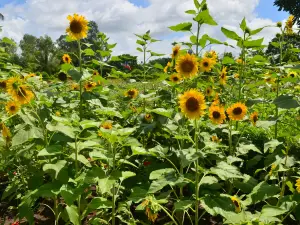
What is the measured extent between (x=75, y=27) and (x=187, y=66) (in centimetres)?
97

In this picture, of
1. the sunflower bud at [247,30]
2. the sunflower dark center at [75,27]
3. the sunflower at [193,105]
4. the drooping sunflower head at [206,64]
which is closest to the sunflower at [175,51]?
the drooping sunflower head at [206,64]

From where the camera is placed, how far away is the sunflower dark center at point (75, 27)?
2.82m

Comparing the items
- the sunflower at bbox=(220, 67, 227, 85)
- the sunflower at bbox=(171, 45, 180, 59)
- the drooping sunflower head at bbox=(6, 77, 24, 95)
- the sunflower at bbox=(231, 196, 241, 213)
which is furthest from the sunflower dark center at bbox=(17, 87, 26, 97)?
the sunflower at bbox=(220, 67, 227, 85)

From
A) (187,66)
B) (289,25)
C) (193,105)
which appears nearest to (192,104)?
(193,105)

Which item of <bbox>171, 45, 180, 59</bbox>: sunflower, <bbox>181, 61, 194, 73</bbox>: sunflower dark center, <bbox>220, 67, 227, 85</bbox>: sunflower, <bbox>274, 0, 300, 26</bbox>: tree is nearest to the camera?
<bbox>181, 61, 194, 73</bbox>: sunflower dark center

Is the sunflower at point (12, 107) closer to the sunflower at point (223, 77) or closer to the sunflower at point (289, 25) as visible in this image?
the sunflower at point (223, 77)

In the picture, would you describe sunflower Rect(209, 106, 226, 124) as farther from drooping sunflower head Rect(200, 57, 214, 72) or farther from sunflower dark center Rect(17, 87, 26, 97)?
sunflower dark center Rect(17, 87, 26, 97)

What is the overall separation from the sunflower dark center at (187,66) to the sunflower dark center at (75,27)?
0.92 m

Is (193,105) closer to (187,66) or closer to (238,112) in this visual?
(187,66)

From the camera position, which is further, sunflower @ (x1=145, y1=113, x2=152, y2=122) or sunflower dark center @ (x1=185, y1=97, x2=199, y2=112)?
sunflower @ (x1=145, y1=113, x2=152, y2=122)

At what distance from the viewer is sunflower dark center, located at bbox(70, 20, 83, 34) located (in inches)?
111

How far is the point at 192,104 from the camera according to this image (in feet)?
7.00

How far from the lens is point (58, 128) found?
79.5 inches

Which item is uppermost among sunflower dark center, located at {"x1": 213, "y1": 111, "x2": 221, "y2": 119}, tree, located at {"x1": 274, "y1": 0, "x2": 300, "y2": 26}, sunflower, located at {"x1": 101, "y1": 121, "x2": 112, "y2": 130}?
tree, located at {"x1": 274, "y1": 0, "x2": 300, "y2": 26}
